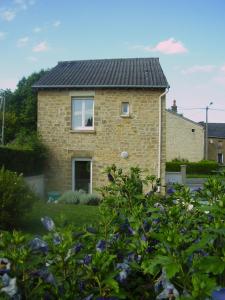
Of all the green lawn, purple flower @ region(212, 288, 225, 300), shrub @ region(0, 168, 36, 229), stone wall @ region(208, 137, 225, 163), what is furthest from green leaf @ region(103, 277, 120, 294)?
stone wall @ region(208, 137, 225, 163)

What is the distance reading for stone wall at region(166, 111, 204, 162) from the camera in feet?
162

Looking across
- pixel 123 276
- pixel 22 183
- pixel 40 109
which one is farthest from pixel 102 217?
pixel 40 109

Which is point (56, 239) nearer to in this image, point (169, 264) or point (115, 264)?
point (115, 264)

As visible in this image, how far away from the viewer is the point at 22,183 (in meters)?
10.3

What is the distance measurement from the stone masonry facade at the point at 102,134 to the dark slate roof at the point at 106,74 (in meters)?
0.34

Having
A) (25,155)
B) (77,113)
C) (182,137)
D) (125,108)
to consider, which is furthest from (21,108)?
(25,155)

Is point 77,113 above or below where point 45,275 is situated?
above

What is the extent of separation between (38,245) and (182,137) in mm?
49082

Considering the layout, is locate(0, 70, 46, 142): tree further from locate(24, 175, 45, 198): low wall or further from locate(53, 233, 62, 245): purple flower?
locate(53, 233, 62, 245): purple flower

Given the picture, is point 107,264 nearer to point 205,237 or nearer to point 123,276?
point 123,276

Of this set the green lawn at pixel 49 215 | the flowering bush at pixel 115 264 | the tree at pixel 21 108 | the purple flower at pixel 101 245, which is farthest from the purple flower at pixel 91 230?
the tree at pixel 21 108

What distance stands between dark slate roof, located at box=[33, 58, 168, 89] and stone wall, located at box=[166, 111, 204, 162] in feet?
89.0

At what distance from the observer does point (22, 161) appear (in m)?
17.6

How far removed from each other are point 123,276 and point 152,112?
17.4 meters
